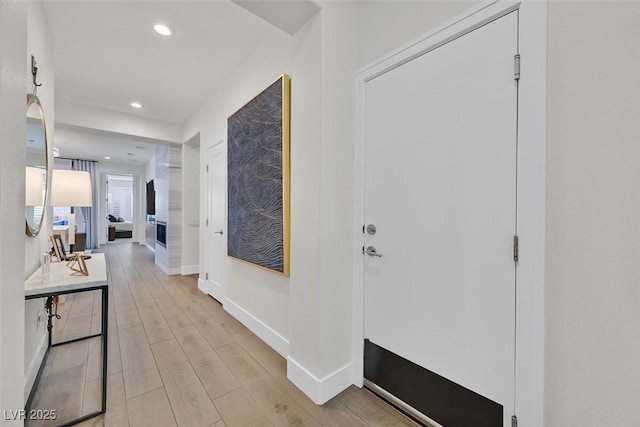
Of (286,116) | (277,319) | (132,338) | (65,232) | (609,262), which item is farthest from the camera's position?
(65,232)

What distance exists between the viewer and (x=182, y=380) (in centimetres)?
175

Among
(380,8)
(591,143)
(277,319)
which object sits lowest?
(277,319)

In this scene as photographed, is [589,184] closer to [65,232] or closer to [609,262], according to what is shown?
[609,262]

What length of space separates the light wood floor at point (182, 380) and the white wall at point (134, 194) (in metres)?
6.88

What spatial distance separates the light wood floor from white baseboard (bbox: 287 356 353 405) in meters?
0.04

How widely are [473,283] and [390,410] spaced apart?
0.93 meters

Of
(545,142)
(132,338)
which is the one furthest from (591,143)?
(132,338)

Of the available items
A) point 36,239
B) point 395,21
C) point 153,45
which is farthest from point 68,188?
point 395,21

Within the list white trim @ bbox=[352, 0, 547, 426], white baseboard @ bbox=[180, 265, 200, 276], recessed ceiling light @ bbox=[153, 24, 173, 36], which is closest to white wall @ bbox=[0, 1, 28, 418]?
recessed ceiling light @ bbox=[153, 24, 173, 36]

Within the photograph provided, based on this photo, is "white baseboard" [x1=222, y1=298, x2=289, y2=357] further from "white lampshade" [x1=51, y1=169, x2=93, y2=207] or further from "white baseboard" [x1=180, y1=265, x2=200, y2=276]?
"white baseboard" [x1=180, y1=265, x2=200, y2=276]

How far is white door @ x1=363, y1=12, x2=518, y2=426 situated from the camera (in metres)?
1.11

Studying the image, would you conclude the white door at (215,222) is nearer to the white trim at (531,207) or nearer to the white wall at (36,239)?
the white wall at (36,239)

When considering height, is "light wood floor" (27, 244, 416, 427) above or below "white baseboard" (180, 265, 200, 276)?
below

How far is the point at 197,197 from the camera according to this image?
15.4 ft
